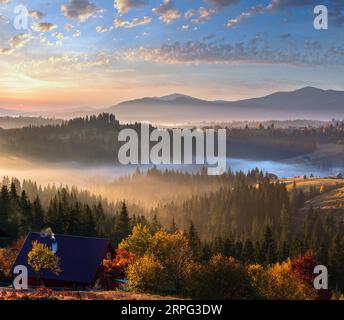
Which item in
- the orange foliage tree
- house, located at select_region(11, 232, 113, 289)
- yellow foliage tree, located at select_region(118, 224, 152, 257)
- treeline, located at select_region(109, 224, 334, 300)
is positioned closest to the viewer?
treeline, located at select_region(109, 224, 334, 300)

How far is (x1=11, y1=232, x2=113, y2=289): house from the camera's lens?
69.8 meters

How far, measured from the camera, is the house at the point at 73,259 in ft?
229

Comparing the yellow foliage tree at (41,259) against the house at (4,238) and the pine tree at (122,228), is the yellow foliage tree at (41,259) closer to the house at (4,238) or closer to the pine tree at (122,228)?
the house at (4,238)

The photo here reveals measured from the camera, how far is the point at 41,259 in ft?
226

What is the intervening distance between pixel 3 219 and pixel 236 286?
73082 mm

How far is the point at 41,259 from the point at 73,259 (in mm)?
5492

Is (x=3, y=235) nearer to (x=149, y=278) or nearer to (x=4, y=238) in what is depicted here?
(x=4, y=238)

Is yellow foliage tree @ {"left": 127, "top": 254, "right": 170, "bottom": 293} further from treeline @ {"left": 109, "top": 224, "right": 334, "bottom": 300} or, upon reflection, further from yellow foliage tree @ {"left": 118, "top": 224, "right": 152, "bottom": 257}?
yellow foliage tree @ {"left": 118, "top": 224, "right": 152, "bottom": 257}

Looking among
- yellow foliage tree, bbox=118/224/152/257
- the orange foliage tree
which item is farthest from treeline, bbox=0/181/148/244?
the orange foliage tree

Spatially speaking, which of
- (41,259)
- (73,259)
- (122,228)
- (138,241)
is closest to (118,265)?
(138,241)

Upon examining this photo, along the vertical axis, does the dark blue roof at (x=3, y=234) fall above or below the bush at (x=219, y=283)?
below

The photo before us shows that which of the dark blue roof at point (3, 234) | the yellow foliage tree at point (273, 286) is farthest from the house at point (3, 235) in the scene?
the yellow foliage tree at point (273, 286)

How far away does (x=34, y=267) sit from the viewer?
6981cm
